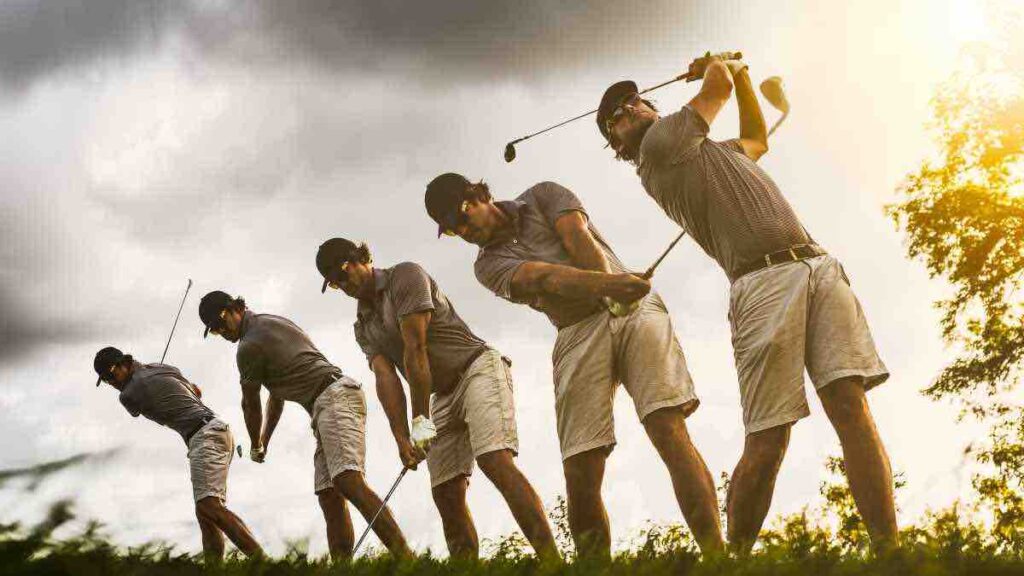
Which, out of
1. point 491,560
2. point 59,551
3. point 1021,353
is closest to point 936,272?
point 1021,353

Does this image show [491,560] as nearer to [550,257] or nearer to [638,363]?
[638,363]

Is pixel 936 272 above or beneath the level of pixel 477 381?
above

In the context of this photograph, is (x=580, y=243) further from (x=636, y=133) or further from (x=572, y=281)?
(x=636, y=133)

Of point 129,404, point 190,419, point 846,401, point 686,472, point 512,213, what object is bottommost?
point 686,472

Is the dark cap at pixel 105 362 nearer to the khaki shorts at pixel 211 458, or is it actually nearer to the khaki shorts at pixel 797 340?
the khaki shorts at pixel 211 458

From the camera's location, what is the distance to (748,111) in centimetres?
528

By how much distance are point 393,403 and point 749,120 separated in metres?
2.77

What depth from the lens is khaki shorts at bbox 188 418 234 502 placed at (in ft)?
28.5

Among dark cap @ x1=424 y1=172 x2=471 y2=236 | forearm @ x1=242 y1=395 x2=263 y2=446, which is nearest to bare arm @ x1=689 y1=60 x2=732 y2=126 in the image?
dark cap @ x1=424 y1=172 x2=471 y2=236

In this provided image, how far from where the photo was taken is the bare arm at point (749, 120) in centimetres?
521

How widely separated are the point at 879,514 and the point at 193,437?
255 inches

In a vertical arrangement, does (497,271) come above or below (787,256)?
above

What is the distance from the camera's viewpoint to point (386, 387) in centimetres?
653

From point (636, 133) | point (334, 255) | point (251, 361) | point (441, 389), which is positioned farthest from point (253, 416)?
point (636, 133)
